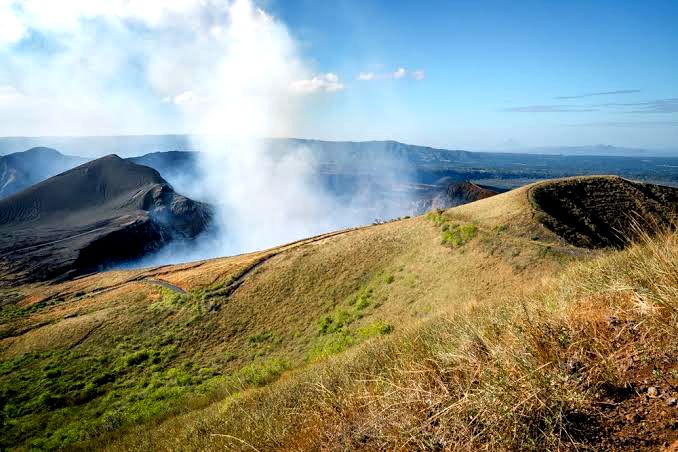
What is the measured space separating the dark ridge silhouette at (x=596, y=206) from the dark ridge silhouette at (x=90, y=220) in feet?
318

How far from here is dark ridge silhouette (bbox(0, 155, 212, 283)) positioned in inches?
3378

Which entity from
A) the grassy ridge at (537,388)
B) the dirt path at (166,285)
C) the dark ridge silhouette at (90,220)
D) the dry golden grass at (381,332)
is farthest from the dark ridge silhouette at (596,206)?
the dark ridge silhouette at (90,220)

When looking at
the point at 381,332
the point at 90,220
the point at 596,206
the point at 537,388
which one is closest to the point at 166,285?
the point at 381,332

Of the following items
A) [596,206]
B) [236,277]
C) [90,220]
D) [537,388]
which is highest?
[537,388]

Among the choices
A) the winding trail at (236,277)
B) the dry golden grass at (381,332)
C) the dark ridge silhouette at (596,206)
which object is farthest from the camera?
the winding trail at (236,277)

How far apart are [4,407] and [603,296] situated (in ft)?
101

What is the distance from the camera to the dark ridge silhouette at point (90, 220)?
85.8 metres

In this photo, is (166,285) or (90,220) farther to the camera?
(90,220)

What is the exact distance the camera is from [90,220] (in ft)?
401

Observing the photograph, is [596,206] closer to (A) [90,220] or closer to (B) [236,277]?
(B) [236,277]

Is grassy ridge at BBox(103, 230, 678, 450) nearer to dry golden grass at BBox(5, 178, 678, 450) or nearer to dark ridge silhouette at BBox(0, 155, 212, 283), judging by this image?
dry golden grass at BBox(5, 178, 678, 450)

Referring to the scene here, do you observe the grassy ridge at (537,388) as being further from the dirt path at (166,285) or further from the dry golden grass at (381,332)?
the dirt path at (166,285)

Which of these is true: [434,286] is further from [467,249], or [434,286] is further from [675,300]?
[675,300]

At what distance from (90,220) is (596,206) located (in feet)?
485
